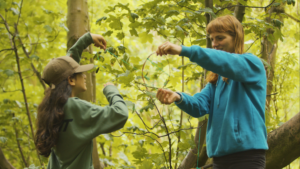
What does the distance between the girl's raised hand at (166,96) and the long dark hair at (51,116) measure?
1.99 ft

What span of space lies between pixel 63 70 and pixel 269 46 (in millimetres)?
3188

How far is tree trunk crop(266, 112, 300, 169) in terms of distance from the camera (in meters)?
1.90

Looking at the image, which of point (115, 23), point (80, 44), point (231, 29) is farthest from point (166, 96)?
point (115, 23)

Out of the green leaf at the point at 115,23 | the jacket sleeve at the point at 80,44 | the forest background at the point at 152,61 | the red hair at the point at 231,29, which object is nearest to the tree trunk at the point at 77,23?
the forest background at the point at 152,61

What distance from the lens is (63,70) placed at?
164 centimetres

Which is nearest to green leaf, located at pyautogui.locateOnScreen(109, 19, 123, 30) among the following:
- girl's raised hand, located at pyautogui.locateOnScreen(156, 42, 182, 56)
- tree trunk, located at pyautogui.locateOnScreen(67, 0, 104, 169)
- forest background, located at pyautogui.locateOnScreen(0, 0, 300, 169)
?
forest background, located at pyautogui.locateOnScreen(0, 0, 300, 169)

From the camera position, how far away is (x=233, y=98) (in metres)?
1.43

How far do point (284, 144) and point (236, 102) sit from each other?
2.89 ft

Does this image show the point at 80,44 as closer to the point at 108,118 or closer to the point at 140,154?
the point at 108,118

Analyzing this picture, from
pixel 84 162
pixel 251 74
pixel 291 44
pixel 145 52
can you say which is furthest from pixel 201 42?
pixel 145 52

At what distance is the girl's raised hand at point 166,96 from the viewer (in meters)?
1.59

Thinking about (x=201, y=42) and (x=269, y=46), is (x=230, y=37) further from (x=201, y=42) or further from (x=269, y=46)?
(x=269, y=46)

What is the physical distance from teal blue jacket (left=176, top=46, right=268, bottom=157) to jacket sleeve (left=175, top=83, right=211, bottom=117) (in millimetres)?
169

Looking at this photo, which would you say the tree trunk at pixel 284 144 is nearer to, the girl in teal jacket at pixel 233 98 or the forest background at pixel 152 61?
the forest background at pixel 152 61
